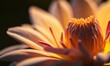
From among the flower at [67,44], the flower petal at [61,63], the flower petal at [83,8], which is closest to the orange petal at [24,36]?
the flower at [67,44]

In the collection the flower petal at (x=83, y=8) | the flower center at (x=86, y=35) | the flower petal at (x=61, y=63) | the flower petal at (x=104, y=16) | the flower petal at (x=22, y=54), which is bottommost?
the flower petal at (x=61, y=63)

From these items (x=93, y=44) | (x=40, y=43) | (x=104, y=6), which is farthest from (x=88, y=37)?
(x=104, y=6)

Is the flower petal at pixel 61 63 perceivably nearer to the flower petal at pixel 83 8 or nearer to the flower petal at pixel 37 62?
the flower petal at pixel 37 62

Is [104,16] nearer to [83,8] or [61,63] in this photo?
[83,8]

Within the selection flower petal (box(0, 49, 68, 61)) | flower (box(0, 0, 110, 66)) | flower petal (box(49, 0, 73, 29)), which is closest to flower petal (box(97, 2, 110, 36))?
flower (box(0, 0, 110, 66))

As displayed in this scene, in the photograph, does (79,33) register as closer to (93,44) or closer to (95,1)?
(93,44)

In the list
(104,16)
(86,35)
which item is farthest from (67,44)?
(104,16)
